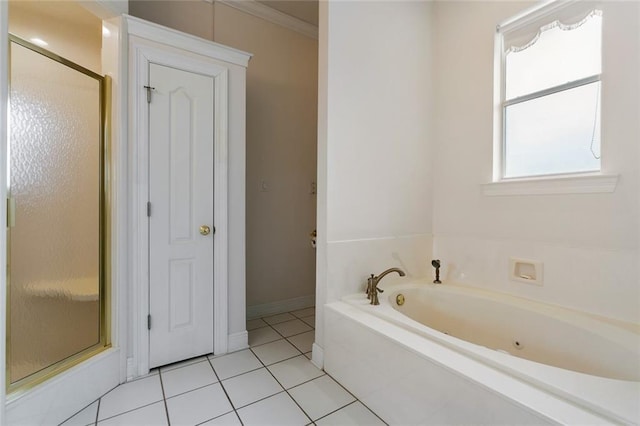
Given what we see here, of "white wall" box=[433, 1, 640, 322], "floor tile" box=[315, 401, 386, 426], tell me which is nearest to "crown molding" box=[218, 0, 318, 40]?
"white wall" box=[433, 1, 640, 322]

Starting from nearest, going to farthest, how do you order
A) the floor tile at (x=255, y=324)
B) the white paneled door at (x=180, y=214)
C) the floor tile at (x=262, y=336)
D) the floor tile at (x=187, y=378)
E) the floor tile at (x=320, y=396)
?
the floor tile at (x=320, y=396) → the floor tile at (x=187, y=378) → the white paneled door at (x=180, y=214) → the floor tile at (x=262, y=336) → the floor tile at (x=255, y=324)

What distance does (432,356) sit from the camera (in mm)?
1179

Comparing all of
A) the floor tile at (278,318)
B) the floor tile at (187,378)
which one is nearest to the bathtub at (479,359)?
the floor tile at (187,378)

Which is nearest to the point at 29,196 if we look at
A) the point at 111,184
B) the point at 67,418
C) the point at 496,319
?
the point at 111,184

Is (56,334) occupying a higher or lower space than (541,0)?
lower

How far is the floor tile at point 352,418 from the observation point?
1390 millimetres

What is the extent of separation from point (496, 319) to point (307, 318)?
1.60 metres

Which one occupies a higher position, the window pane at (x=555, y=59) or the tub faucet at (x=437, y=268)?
the window pane at (x=555, y=59)

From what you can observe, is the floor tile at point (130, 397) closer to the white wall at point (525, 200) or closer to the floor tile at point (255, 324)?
the floor tile at point (255, 324)

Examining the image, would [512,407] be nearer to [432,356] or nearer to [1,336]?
[432,356]

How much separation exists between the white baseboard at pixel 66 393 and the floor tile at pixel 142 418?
0.66 ft

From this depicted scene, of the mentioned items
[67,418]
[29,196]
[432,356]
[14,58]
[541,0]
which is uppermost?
[541,0]

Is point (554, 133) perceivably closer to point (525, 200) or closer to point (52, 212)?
point (525, 200)

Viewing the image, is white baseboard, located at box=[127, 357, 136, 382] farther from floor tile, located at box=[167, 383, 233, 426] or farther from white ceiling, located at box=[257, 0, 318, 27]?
white ceiling, located at box=[257, 0, 318, 27]
